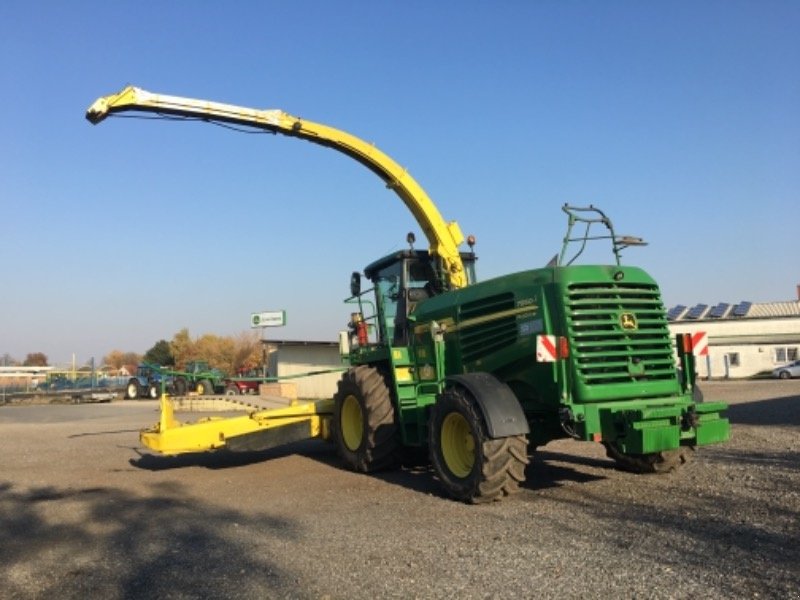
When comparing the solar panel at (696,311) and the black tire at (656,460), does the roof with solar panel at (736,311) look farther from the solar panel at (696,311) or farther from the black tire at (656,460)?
the black tire at (656,460)

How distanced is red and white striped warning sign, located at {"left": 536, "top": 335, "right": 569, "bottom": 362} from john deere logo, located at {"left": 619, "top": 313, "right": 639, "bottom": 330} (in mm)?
Result: 770

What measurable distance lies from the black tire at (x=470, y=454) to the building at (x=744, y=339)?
42091mm

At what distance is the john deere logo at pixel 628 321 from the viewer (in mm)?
7645

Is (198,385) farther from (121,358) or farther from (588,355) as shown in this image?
(121,358)

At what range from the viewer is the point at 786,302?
5631cm

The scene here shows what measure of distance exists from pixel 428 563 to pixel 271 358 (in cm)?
3901

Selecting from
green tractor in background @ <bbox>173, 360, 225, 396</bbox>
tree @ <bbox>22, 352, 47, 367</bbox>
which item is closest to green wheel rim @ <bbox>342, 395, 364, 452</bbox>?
green tractor in background @ <bbox>173, 360, 225, 396</bbox>

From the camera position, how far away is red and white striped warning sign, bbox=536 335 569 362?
23.7 ft

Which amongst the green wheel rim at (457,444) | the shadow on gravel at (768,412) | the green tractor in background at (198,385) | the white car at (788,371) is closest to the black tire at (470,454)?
the green wheel rim at (457,444)

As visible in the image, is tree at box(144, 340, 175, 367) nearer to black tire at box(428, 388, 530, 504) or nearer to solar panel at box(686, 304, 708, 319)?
solar panel at box(686, 304, 708, 319)

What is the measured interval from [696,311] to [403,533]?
54569 mm

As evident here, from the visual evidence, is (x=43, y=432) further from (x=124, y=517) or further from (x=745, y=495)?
(x=745, y=495)

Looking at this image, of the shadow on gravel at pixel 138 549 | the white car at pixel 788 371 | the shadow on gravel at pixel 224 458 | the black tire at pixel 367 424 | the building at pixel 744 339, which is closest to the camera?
the shadow on gravel at pixel 138 549

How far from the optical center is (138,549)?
20.1ft
